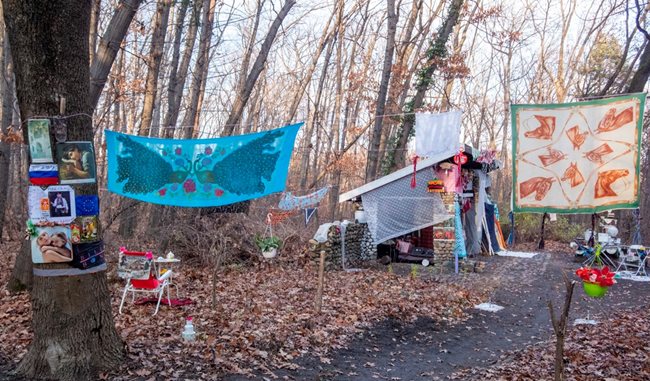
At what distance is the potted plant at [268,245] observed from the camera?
11.5 meters

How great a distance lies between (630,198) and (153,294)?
7357 mm

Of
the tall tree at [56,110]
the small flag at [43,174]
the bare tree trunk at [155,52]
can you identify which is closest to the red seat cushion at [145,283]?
the tall tree at [56,110]

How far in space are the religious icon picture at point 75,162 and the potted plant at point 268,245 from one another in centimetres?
716

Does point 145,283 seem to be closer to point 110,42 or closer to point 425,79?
point 110,42

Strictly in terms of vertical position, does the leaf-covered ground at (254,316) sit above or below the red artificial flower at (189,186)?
below

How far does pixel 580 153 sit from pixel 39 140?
683cm

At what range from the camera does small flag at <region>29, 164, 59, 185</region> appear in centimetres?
425

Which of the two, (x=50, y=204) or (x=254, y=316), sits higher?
(x=50, y=204)

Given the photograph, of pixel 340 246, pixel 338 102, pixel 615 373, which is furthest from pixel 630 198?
pixel 338 102

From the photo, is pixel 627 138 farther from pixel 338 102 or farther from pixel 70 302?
pixel 338 102

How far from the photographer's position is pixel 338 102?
24.9 m

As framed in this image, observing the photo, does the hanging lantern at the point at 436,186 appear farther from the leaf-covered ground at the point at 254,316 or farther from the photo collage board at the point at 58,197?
the photo collage board at the point at 58,197

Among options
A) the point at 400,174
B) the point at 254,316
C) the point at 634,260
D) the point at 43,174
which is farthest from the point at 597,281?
the point at 634,260

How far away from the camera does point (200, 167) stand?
8.03 m
